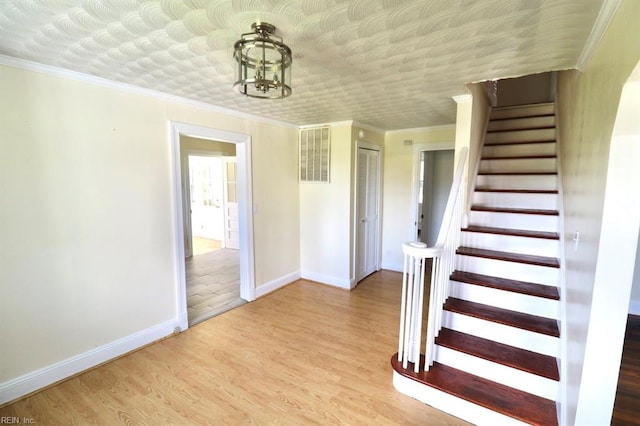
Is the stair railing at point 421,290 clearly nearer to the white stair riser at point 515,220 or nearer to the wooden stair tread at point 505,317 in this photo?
the wooden stair tread at point 505,317

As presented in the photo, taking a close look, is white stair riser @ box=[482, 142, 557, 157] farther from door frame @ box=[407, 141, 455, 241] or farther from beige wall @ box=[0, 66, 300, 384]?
beige wall @ box=[0, 66, 300, 384]

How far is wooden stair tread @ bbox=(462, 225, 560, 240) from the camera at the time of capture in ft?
8.32

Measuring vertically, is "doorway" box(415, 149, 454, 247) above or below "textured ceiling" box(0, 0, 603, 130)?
below

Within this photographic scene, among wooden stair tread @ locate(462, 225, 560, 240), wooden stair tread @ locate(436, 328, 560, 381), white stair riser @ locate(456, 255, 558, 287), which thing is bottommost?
wooden stair tread @ locate(436, 328, 560, 381)

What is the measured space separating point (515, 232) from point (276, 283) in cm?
296

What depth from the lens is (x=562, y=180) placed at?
2684mm

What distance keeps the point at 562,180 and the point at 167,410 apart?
367 centimetres

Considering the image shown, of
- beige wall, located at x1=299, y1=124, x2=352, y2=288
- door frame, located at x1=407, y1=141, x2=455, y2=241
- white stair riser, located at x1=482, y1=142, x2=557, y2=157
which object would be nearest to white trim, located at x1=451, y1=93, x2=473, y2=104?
white stair riser, located at x1=482, y1=142, x2=557, y2=157

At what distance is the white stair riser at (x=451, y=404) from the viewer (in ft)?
6.04

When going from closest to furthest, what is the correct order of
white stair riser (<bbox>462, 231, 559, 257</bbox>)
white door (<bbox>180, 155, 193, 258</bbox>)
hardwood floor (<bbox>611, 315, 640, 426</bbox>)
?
1. hardwood floor (<bbox>611, 315, 640, 426</bbox>)
2. white stair riser (<bbox>462, 231, 559, 257</bbox>)
3. white door (<bbox>180, 155, 193, 258</bbox>)

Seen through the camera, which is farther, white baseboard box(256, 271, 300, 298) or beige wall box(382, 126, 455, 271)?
beige wall box(382, 126, 455, 271)

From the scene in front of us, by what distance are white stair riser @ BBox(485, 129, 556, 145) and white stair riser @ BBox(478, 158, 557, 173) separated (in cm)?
39

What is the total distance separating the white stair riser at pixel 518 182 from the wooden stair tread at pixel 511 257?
96cm

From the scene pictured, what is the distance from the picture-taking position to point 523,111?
397 centimetres
